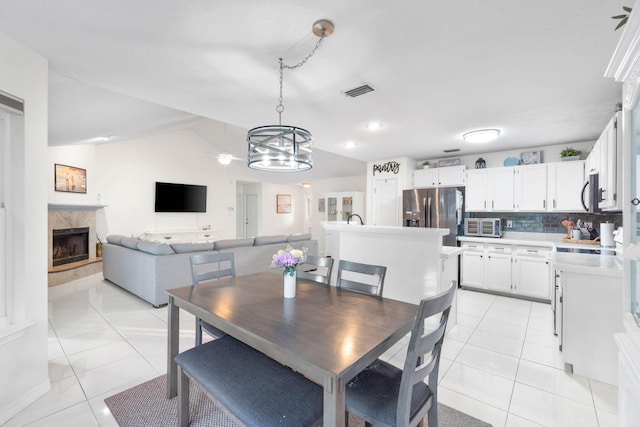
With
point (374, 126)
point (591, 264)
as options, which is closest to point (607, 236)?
point (591, 264)

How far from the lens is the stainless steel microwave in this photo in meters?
4.65

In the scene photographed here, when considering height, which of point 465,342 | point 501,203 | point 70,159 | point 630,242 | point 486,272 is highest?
point 70,159

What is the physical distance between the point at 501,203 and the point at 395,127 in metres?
2.40

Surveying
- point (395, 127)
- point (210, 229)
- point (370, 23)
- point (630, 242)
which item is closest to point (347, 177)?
point (210, 229)

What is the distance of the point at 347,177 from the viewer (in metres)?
8.39

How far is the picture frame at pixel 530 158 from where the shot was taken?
451 centimetres

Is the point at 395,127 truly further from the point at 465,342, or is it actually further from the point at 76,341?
the point at 76,341

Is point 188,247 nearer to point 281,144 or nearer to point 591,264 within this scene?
point 281,144

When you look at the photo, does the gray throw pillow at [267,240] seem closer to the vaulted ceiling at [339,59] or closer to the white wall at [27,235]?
the vaulted ceiling at [339,59]

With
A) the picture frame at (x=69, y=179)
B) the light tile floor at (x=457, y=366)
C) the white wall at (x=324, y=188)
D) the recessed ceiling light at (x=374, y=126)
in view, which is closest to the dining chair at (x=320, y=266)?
the light tile floor at (x=457, y=366)

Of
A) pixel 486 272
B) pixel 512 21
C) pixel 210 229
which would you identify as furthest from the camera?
pixel 210 229

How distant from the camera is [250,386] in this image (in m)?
1.34

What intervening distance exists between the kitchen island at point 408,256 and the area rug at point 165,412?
1.31 metres

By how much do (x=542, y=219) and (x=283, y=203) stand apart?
23.5ft
